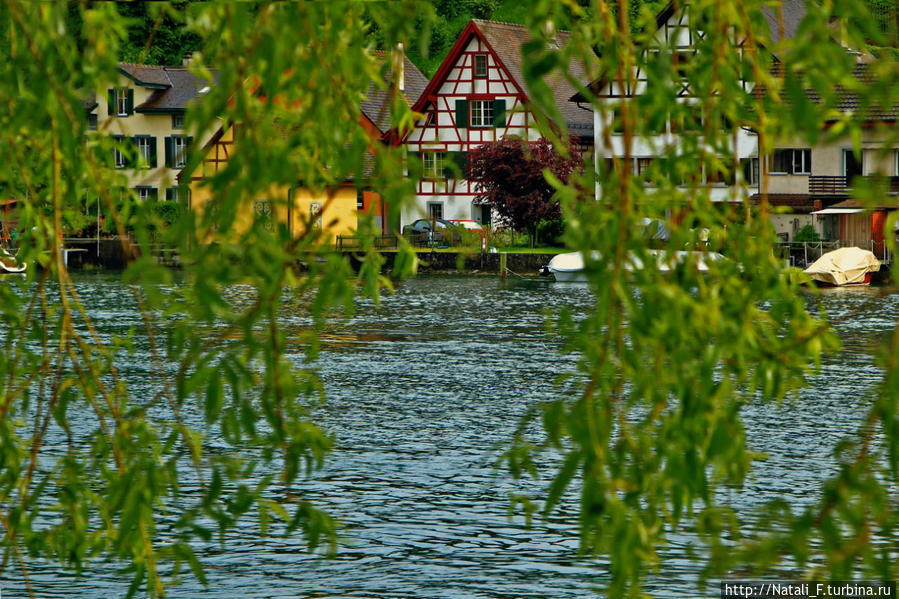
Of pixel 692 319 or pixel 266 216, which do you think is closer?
pixel 692 319

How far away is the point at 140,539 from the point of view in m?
4.17

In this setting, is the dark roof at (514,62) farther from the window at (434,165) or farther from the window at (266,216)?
the window at (266,216)

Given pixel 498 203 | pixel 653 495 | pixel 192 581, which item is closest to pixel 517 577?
pixel 192 581

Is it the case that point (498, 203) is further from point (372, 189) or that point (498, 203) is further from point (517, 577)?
point (372, 189)

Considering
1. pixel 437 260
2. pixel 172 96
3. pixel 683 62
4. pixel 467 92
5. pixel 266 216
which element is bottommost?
pixel 437 260

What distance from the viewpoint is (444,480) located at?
55.1 feet

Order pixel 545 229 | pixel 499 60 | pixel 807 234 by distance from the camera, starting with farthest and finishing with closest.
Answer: pixel 499 60, pixel 545 229, pixel 807 234

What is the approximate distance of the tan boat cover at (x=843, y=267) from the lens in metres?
54.5

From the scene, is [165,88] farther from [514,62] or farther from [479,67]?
[514,62]

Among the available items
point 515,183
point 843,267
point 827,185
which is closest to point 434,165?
point 843,267

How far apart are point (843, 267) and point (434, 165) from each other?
5346 centimetres

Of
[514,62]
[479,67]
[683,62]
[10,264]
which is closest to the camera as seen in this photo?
[683,62]

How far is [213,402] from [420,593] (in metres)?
9.00

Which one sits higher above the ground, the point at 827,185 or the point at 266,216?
the point at 827,185
